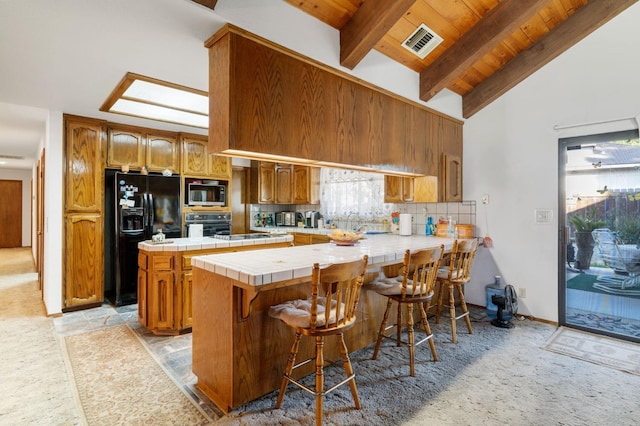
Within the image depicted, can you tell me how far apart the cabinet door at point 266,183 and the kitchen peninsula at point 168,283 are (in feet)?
9.33

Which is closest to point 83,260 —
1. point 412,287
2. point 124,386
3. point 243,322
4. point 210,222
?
point 210,222

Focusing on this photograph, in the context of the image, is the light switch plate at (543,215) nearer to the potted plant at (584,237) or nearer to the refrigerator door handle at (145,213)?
the potted plant at (584,237)

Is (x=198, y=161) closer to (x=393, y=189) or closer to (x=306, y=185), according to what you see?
(x=306, y=185)

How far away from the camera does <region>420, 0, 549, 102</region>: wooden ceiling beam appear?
8.54ft

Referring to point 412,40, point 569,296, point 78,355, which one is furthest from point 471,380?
point 78,355

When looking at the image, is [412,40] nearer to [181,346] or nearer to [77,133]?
[181,346]

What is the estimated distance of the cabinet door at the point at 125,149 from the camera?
4246mm

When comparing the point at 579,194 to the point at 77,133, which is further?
the point at 77,133

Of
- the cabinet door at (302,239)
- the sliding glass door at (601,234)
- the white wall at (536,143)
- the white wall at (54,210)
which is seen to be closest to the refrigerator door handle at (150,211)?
the white wall at (54,210)

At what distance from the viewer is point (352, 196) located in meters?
5.39

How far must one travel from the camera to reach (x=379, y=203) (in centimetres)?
498

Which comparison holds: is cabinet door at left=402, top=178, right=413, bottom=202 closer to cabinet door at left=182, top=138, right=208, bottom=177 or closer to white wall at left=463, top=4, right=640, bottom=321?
white wall at left=463, top=4, right=640, bottom=321

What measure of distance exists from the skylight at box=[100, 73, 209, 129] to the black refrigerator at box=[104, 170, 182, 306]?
0.83 meters

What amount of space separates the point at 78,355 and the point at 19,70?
7.66 ft
